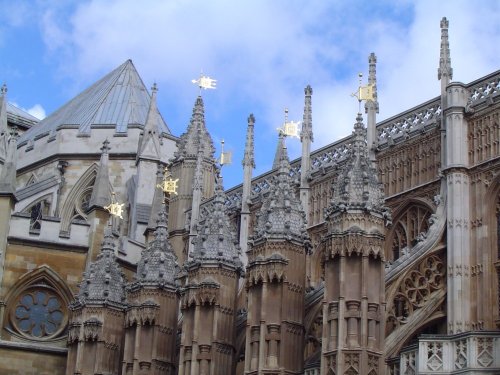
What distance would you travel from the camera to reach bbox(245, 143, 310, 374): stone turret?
81.5 feet

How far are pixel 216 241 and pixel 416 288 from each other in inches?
231

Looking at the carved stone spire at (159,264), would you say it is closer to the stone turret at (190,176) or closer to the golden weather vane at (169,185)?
the stone turret at (190,176)

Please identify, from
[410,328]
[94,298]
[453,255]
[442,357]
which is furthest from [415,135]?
[94,298]

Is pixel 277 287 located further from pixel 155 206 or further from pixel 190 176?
pixel 155 206

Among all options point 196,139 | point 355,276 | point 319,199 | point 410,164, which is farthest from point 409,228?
point 196,139

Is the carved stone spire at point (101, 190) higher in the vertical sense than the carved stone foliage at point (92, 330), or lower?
higher

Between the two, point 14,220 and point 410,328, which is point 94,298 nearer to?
point 14,220

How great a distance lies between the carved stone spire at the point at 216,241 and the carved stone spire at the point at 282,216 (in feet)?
6.91

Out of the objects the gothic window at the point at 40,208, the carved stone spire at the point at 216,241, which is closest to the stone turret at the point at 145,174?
the gothic window at the point at 40,208

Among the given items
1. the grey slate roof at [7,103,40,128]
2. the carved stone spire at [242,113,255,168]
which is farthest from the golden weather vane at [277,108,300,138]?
the grey slate roof at [7,103,40,128]

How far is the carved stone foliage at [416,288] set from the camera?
2470cm

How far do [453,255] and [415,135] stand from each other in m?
4.00

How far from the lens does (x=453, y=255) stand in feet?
82.9

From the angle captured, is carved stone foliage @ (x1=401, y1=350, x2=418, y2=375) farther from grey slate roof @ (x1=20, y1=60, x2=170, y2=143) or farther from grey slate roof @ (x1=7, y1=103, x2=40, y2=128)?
grey slate roof @ (x1=7, y1=103, x2=40, y2=128)
